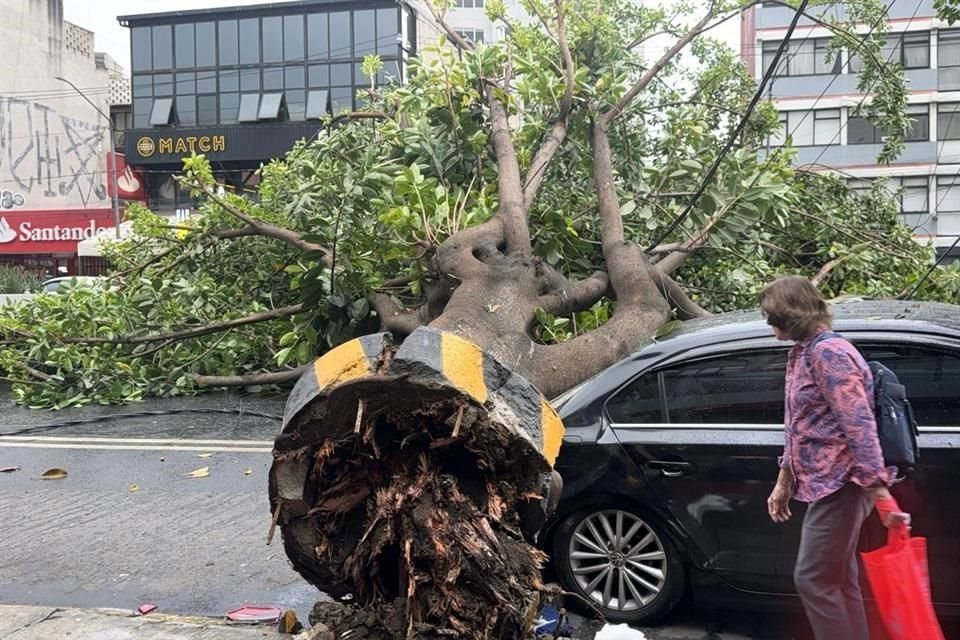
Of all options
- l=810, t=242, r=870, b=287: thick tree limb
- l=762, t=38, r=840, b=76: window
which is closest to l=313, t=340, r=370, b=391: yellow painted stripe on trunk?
l=810, t=242, r=870, b=287: thick tree limb

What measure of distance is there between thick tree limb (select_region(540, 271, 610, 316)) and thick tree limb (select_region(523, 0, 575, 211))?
4.56ft

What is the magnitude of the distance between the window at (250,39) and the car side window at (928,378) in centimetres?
4707

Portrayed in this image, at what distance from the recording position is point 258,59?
4731 centimetres

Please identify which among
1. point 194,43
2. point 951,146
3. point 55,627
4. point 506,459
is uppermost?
point 194,43

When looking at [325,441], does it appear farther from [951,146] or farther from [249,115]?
[249,115]

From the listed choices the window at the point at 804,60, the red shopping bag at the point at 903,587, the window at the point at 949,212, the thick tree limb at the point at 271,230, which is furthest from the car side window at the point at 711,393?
the window at the point at 949,212

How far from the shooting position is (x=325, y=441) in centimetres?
346

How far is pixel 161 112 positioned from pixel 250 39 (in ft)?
20.1

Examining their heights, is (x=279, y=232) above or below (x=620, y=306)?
above

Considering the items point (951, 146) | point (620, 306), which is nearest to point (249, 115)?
point (951, 146)

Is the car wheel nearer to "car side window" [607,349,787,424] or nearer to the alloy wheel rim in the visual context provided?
the alloy wheel rim

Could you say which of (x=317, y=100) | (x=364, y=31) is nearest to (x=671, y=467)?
(x=364, y=31)

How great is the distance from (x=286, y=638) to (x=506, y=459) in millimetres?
1587

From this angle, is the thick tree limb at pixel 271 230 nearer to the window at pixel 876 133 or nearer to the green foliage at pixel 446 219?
the green foliage at pixel 446 219
